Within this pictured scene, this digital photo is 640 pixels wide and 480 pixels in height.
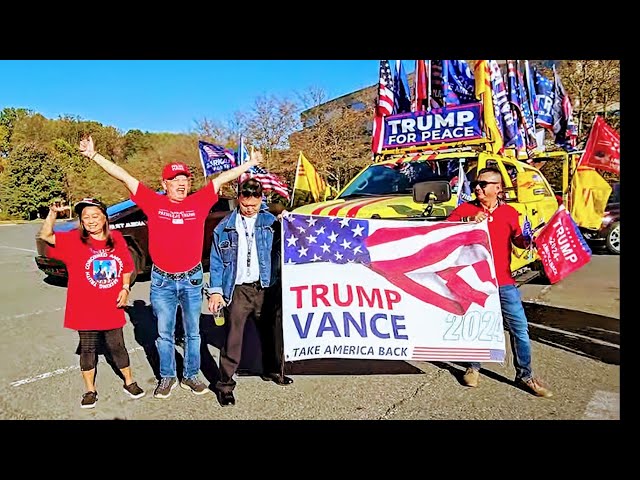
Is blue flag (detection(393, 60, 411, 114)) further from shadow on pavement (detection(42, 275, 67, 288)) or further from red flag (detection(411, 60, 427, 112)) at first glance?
shadow on pavement (detection(42, 275, 67, 288))

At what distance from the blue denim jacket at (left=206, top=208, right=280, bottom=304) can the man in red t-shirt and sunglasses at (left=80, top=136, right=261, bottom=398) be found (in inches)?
4.6

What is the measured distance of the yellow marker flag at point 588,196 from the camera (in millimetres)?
5391

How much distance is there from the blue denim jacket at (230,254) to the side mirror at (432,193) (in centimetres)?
230

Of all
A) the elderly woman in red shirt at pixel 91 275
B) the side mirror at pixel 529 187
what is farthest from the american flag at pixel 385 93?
the elderly woman in red shirt at pixel 91 275

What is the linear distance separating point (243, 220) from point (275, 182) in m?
4.23

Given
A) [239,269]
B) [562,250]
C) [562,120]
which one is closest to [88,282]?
[239,269]

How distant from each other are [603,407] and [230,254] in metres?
2.91

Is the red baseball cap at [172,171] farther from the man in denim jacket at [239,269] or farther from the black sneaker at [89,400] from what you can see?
the black sneaker at [89,400]

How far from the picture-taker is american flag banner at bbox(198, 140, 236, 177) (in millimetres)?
11156

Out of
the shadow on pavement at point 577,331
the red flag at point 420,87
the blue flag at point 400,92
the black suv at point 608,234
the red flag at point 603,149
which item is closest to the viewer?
the shadow on pavement at point 577,331

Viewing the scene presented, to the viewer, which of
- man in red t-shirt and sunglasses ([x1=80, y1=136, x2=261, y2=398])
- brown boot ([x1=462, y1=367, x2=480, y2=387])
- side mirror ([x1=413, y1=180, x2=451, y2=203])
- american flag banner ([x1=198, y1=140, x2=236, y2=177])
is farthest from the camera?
american flag banner ([x1=198, y1=140, x2=236, y2=177])

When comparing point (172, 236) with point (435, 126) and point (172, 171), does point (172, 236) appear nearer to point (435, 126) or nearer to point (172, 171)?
point (172, 171)

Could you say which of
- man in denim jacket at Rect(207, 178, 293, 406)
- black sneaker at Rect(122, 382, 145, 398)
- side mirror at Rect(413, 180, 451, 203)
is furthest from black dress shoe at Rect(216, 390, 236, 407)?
side mirror at Rect(413, 180, 451, 203)

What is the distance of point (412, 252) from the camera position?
4023 millimetres
